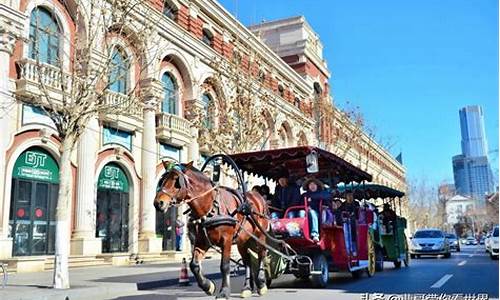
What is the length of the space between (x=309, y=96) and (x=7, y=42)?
109 ft

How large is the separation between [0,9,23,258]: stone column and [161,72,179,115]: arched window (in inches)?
377

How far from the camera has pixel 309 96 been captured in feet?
157

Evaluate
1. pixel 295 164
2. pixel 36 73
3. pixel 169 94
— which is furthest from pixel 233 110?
pixel 295 164

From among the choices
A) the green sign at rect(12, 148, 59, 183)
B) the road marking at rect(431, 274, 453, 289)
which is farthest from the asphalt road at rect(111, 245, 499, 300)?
the green sign at rect(12, 148, 59, 183)

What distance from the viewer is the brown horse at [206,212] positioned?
8.41m

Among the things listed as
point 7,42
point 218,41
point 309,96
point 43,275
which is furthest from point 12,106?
point 309,96

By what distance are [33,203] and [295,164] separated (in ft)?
35.7

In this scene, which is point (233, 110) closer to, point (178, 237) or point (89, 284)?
point (178, 237)

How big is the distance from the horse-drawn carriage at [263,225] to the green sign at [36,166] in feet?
32.1

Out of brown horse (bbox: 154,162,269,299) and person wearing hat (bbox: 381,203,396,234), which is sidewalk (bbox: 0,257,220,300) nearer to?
brown horse (bbox: 154,162,269,299)

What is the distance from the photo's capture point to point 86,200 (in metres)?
20.6

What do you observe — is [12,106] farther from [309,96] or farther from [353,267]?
[309,96]

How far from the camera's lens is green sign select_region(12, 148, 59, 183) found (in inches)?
726

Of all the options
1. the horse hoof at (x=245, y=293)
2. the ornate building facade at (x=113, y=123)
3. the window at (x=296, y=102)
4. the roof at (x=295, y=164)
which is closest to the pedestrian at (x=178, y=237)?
the ornate building facade at (x=113, y=123)
